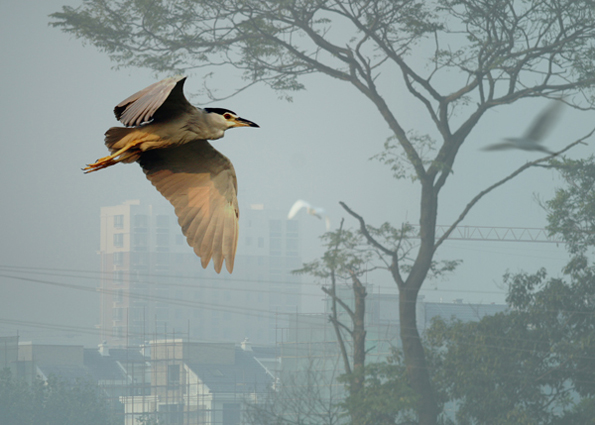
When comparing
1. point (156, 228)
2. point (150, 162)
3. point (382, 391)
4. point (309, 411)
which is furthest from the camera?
point (156, 228)

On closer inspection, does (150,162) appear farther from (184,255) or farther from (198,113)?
(184,255)

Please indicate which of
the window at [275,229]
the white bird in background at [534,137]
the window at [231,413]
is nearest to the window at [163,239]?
the window at [275,229]

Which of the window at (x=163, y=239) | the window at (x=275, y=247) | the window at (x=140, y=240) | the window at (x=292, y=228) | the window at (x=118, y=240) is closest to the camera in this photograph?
the window at (x=118, y=240)

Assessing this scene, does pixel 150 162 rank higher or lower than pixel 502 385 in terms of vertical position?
higher

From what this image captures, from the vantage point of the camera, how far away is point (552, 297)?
11.9 meters

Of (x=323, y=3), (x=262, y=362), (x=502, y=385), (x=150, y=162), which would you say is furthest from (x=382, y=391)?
(x=262, y=362)

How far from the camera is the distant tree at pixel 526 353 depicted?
11.9m

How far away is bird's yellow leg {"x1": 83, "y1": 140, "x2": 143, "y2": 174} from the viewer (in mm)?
2701

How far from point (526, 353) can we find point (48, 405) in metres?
9.70

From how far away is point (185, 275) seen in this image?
3684 centimetres

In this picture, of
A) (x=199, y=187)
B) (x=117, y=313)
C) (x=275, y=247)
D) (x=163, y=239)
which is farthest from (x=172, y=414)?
(x=275, y=247)

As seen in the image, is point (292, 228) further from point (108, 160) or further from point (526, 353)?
point (108, 160)

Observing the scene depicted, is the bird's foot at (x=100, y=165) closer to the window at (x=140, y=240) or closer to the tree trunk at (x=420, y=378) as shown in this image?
the tree trunk at (x=420, y=378)

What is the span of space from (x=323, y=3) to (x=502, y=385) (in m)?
6.73
